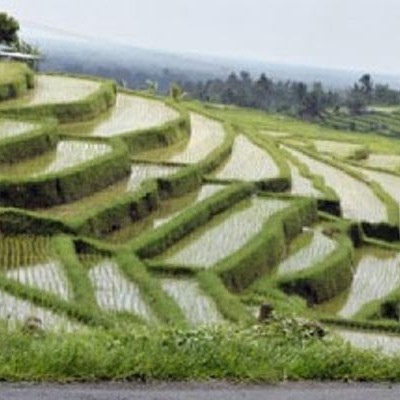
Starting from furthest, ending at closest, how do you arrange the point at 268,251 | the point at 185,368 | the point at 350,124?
the point at 350,124, the point at 268,251, the point at 185,368

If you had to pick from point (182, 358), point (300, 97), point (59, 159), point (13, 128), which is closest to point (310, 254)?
point (59, 159)

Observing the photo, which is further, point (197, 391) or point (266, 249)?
point (266, 249)

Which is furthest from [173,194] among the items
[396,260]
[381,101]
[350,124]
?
[381,101]

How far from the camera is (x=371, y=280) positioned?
54.1 ft

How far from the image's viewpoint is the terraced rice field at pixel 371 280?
15184 millimetres

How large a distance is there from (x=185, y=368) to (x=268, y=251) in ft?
34.7

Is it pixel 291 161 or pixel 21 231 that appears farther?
pixel 291 161

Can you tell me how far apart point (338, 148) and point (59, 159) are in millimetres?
20441

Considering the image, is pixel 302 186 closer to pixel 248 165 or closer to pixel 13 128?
pixel 248 165

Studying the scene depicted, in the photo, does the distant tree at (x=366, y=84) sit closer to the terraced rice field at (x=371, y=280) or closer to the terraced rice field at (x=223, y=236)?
the terraced rice field at (x=371, y=280)

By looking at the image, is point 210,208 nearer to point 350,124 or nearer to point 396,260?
point 396,260

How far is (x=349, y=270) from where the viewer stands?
1602cm

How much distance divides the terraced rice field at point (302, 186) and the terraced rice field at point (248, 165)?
537 millimetres

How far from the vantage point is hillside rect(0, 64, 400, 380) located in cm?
490
